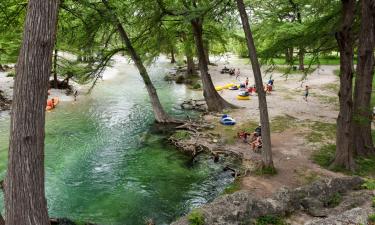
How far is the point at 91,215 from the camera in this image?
1341 centimetres

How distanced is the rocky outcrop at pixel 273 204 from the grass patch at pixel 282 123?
11.2 meters

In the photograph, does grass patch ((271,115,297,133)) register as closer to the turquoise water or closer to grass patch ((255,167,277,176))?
the turquoise water

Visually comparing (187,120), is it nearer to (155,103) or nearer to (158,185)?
(155,103)

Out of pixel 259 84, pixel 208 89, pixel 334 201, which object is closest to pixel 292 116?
pixel 208 89

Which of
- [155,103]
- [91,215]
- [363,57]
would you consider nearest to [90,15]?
[155,103]

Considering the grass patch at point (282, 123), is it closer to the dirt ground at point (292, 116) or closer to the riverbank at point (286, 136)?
the riverbank at point (286, 136)

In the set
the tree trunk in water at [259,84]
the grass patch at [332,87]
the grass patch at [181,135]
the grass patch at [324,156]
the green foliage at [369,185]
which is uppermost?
the tree trunk in water at [259,84]

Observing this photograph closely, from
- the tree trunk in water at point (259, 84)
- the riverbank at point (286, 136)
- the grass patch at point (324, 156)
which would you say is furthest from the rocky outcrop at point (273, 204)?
the grass patch at point (324, 156)

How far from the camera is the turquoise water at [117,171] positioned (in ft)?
45.7

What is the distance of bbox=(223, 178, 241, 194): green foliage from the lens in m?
14.3

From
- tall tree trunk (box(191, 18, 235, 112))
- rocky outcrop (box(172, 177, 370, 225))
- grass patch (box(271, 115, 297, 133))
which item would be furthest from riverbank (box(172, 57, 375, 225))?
tall tree trunk (box(191, 18, 235, 112))

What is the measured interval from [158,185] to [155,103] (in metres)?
10.2

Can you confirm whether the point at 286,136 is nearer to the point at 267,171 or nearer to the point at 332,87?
the point at 267,171

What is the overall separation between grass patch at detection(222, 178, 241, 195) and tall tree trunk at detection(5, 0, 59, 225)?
31.3ft
